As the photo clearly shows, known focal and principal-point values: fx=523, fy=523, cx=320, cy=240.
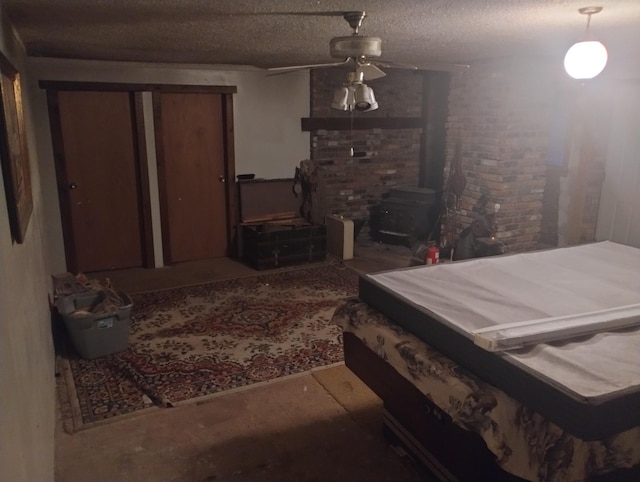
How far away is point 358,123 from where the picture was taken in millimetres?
6496

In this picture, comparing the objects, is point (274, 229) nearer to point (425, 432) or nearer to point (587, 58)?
point (587, 58)

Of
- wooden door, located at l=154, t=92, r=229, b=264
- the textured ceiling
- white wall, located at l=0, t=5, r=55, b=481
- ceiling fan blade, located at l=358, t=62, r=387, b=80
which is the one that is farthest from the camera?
wooden door, located at l=154, t=92, r=229, b=264

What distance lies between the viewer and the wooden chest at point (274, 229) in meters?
5.58

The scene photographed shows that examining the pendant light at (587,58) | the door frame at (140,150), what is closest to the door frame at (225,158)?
the door frame at (140,150)

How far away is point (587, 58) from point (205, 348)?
2.98 metres

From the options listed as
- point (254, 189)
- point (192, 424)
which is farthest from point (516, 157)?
point (192, 424)

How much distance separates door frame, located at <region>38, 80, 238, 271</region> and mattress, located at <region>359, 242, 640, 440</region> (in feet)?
11.9

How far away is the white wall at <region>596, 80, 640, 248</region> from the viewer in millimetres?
4684

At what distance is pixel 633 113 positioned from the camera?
15.3 feet

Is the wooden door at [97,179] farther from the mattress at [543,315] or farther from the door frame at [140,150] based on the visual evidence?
the mattress at [543,315]

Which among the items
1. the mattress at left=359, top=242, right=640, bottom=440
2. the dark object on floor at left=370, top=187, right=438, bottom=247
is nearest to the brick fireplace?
the dark object on floor at left=370, top=187, right=438, bottom=247

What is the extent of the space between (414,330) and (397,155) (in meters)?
4.98

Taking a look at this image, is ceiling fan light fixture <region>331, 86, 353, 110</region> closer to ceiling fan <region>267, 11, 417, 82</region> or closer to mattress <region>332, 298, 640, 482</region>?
ceiling fan <region>267, 11, 417, 82</region>

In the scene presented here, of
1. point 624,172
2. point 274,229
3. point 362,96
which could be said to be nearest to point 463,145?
point 624,172
